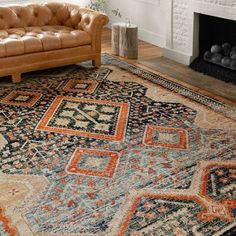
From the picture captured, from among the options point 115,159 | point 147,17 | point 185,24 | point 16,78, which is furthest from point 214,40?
point 115,159

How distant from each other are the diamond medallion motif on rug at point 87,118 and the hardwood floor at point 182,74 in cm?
85

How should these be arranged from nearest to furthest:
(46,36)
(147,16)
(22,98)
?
(22,98), (46,36), (147,16)

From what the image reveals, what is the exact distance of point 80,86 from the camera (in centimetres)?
419

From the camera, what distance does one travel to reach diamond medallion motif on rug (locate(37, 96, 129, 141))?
10.7 ft

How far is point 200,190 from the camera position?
2500 millimetres

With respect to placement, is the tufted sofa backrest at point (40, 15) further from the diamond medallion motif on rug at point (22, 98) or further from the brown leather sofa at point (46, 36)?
the diamond medallion motif on rug at point (22, 98)

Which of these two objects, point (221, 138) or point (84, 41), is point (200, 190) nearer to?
point (221, 138)

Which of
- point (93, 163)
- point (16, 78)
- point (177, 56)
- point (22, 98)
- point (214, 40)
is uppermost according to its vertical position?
point (214, 40)

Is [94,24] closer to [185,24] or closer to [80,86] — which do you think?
[80,86]

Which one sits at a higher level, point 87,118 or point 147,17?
point 147,17

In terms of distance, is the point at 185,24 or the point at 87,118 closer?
the point at 87,118

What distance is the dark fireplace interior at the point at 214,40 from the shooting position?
14.6 ft

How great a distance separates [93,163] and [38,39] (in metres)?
1.92

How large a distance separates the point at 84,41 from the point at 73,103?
1.01 m
